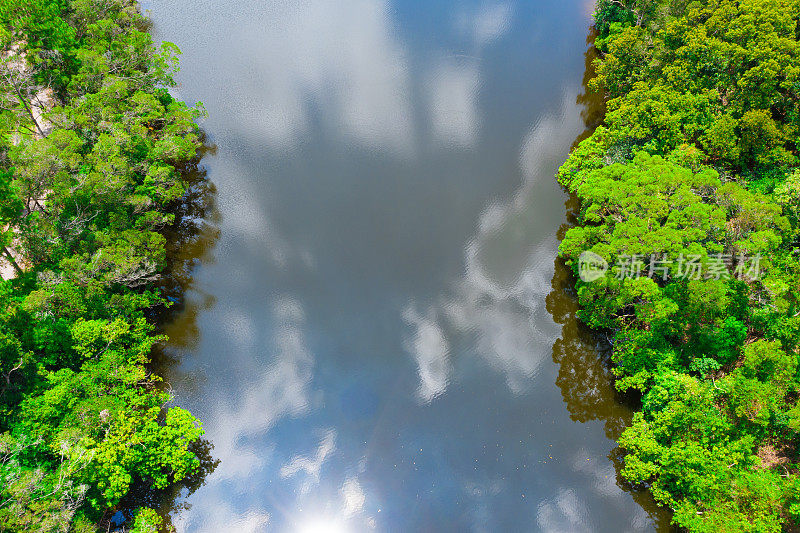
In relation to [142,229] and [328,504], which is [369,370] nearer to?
[328,504]

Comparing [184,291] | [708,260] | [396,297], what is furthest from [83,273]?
[708,260]

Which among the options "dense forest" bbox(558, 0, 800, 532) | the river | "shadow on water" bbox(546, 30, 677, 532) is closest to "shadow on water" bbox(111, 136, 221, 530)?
the river

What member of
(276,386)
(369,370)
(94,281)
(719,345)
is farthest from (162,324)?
(719,345)

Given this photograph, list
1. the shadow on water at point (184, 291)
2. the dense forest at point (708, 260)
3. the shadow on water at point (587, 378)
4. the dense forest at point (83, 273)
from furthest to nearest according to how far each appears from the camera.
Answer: the shadow on water at point (587, 378), the shadow on water at point (184, 291), the dense forest at point (708, 260), the dense forest at point (83, 273)

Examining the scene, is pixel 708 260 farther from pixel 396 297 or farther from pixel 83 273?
pixel 83 273

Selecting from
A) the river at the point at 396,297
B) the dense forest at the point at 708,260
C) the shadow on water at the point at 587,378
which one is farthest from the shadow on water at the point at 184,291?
the dense forest at the point at 708,260

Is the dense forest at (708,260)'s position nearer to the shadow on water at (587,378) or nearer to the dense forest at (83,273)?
the shadow on water at (587,378)

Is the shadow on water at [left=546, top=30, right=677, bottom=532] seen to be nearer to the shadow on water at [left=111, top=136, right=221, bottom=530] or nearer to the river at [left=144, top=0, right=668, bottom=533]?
the river at [left=144, top=0, right=668, bottom=533]
